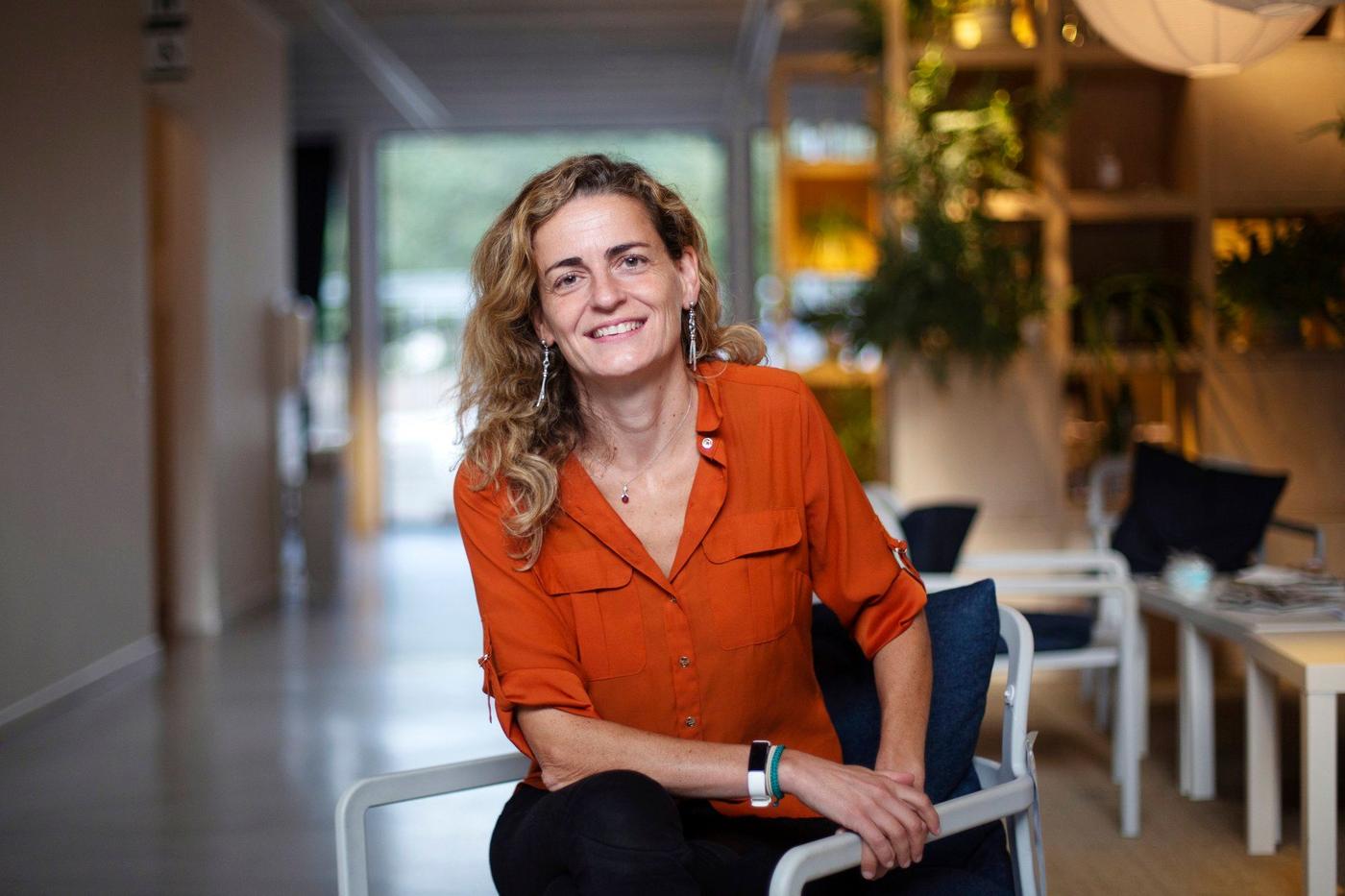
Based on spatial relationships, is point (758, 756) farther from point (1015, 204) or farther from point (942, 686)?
point (1015, 204)

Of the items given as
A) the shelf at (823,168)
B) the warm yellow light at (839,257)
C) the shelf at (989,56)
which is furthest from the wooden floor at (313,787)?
the shelf at (823,168)

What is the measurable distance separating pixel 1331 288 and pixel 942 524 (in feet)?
7.09

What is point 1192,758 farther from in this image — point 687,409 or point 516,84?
point 516,84

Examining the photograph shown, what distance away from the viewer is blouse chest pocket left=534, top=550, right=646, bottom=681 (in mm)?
1851

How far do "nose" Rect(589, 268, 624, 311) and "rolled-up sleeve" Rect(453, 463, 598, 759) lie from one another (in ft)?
0.95

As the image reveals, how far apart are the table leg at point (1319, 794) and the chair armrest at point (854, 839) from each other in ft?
3.84

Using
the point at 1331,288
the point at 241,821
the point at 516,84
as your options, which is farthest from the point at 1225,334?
the point at 516,84

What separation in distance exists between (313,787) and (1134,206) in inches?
147

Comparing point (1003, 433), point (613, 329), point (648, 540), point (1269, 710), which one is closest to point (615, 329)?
point (613, 329)

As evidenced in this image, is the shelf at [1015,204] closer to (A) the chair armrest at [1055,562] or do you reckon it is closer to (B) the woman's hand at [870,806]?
(A) the chair armrest at [1055,562]

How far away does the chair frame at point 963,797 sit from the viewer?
1.66 metres

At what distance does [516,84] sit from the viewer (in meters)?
10.6

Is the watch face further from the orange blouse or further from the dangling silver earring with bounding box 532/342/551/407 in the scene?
the dangling silver earring with bounding box 532/342/551/407

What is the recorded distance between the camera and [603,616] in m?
1.86
